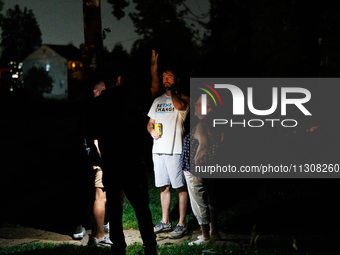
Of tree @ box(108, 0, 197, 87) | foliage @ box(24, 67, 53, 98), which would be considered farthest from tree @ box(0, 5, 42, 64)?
tree @ box(108, 0, 197, 87)

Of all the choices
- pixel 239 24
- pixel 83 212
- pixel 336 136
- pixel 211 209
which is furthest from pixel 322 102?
pixel 83 212

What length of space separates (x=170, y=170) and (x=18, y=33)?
93.6 m

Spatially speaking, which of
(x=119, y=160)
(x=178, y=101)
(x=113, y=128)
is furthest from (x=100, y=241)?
(x=178, y=101)

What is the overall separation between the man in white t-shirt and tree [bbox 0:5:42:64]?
8956cm

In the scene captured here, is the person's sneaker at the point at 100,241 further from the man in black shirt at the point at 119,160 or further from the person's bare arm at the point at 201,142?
the person's bare arm at the point at 201,142

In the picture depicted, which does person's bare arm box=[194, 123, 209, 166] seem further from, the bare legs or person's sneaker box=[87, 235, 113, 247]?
person's sneaker box=[87, 235, 113, 247]

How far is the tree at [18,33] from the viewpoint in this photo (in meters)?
87.4

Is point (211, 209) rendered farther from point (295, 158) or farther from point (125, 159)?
point (295, 158)

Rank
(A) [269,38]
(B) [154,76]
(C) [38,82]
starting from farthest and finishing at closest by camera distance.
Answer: (C) [38,82], (A) [269,38], (B) [154,76]

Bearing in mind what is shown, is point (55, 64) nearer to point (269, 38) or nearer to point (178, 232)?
point (269, 38)

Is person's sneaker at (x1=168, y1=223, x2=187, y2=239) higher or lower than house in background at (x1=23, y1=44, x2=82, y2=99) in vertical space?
lower

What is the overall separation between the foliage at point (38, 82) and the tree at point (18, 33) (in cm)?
1560

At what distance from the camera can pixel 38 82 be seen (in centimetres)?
7312

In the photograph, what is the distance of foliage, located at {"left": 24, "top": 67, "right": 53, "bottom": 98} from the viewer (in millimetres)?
73125
